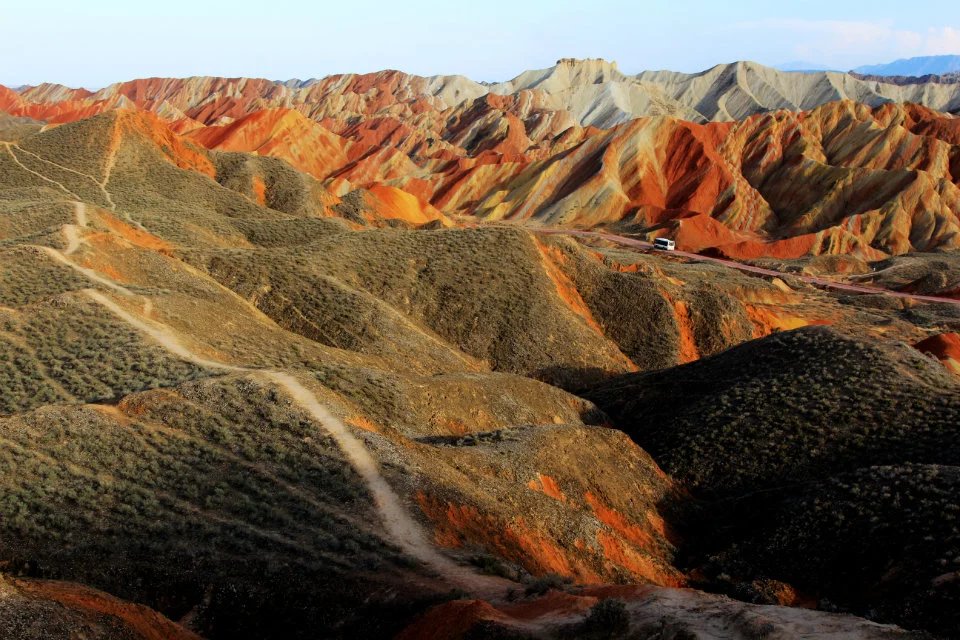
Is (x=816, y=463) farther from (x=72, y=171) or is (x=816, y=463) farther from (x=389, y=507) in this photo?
(x=72, y=171)

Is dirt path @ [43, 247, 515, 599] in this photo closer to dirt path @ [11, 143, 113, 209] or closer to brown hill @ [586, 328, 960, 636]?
brown hill @ [586, 328, 960, 636]

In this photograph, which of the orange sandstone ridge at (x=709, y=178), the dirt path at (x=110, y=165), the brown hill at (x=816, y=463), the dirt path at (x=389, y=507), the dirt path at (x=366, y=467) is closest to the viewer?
the dirt path at (x=389, y=507)

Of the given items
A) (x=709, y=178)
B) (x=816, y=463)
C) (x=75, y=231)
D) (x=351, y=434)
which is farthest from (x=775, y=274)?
(x=351, y=434)

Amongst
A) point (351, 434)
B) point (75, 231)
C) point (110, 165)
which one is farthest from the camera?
point (110, 165)

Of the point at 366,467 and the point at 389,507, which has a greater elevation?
the point at 366,467

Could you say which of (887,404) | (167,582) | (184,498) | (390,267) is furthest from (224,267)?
(887,404)

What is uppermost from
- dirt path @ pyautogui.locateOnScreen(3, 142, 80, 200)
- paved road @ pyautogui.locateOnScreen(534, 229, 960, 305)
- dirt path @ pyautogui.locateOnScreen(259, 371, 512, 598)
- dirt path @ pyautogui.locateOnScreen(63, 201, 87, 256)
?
dirt path @ pyautogui.locateOnScreen(3, 142, 80, 200)

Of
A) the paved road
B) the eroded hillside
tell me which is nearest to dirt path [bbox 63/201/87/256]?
the eroded hillside

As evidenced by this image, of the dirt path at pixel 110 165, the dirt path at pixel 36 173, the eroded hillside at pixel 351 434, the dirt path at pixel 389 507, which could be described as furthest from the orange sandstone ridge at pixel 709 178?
the dirt path at pixel 389 507

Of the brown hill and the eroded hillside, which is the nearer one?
the eroded hillside

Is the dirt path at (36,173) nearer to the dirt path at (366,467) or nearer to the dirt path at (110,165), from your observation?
the dirt path at (110,165)

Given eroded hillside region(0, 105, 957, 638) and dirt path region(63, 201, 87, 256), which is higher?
dirt path region(63, 201, 87, 256)
